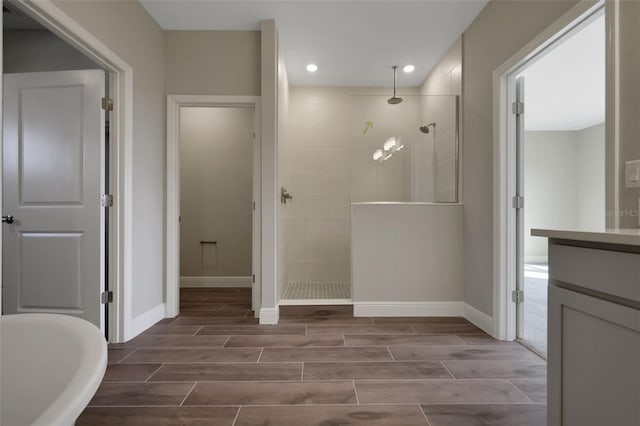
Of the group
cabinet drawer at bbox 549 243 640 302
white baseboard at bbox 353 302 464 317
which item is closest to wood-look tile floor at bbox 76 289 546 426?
white baseboard at bbox 353 302 464 317

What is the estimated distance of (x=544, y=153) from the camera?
21.8 ft

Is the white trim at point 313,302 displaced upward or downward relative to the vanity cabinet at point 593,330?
downward

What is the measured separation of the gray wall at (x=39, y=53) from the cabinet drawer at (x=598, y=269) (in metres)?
3.31

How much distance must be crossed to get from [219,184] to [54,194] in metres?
2.08

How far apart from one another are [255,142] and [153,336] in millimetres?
1757

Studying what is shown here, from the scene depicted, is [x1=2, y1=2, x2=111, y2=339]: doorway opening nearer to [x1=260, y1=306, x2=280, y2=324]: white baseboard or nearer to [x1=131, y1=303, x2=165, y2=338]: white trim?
[x1=131, y1=303, x2=165, y2=338]: white trim

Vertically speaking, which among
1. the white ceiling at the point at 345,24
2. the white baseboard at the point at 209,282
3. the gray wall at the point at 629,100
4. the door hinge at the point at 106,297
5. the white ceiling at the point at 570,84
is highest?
the white ceiling at the point at 570,84

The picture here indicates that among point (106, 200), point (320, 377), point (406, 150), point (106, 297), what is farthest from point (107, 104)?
point (406, 150)

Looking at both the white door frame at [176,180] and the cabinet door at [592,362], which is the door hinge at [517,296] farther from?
the white door frame at [176,180]

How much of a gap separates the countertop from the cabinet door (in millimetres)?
162

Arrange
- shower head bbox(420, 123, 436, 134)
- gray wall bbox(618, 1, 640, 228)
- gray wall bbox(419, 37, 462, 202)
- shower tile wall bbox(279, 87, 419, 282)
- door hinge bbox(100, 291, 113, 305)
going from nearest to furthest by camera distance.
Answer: gray wall bbox(618, 1, 640, 228) < door hinge bbox(100, 291, 113, 305) < gray wall bbox(419, 37, 462, 202) < shower head bbox(420, 123, 436, 134) < shower tile wall bbox(279, 87, 419, 282)

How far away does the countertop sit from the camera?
0.77m

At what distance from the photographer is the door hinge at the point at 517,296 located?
8.14 feet

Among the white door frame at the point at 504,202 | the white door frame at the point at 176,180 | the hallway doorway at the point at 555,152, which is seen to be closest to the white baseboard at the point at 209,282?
the white door frame at the point at 176,180
